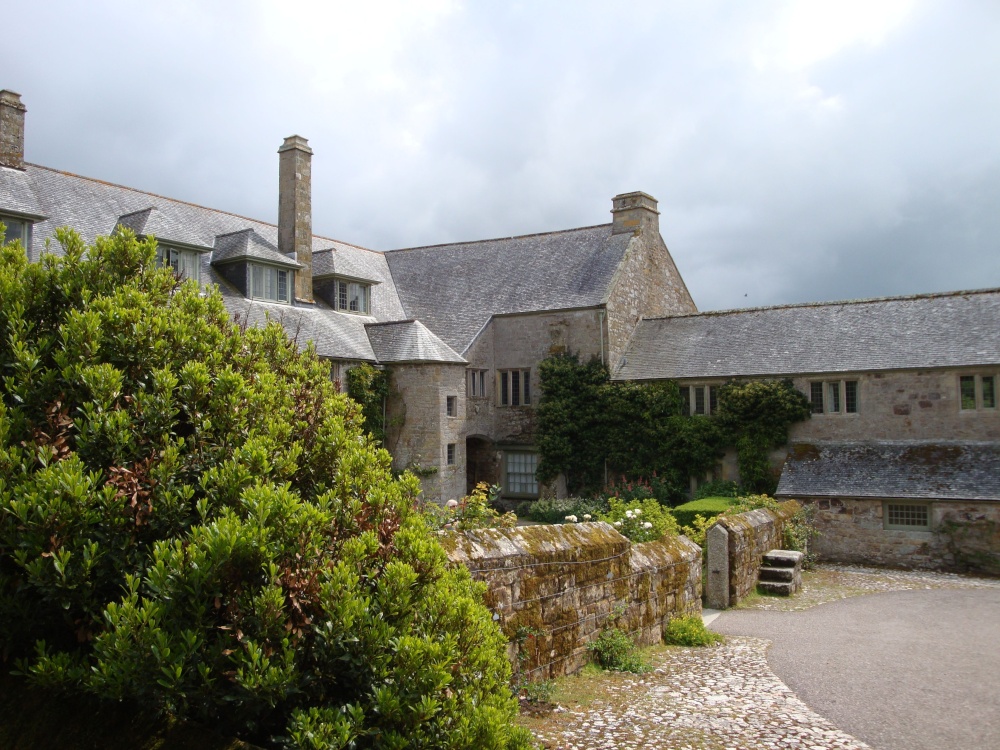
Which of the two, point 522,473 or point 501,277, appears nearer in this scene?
point 522,473

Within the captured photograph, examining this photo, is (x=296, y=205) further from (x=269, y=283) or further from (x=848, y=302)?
(x=848, y=302)

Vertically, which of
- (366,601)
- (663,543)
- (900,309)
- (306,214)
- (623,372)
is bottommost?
(663,543)

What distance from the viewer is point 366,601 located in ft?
12.6

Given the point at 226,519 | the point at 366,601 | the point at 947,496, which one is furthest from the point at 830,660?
the point at 947,496

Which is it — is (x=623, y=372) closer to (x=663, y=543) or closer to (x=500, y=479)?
(x=500, y=479)

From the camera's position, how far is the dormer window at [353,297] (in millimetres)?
28736

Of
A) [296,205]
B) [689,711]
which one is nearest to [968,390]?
[689,711]

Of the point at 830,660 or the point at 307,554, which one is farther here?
the point at 830,660

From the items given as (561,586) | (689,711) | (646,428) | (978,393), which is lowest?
(689,711)

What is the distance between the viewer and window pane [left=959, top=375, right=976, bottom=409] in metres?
21.9

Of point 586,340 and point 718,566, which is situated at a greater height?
point 586,340

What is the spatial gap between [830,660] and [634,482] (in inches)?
626

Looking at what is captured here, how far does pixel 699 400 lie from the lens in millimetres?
26125

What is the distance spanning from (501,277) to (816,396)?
43.6 ft
